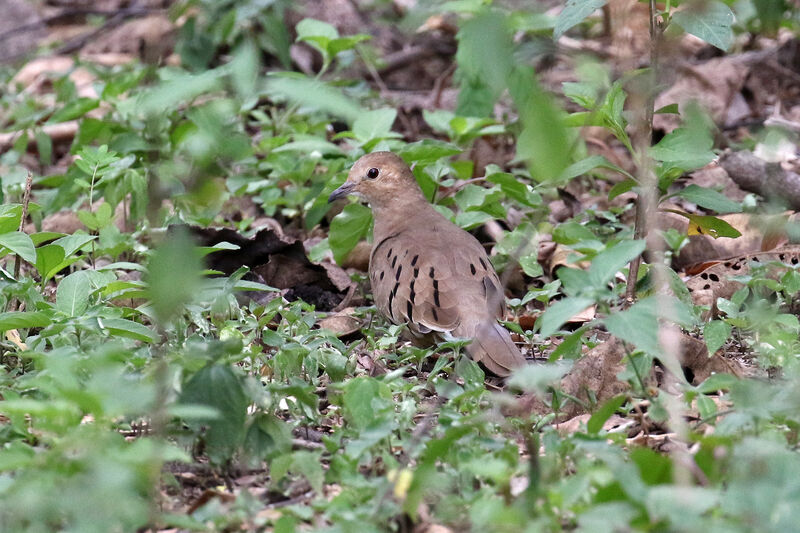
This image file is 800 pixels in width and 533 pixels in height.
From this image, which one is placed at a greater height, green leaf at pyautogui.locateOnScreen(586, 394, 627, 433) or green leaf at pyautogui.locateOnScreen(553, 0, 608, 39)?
green leaf at pyautogui.locateOnScreen(553, 0, 608, 39)

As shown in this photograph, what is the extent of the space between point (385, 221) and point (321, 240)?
0.47 meters

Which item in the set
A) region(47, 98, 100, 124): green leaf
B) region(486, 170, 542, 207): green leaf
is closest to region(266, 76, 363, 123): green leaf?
region(486, 170, 542, 207): green leaf

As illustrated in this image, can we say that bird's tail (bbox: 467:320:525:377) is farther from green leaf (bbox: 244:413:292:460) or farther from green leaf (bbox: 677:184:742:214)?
green leaf (bbox: 244:413:292:460)

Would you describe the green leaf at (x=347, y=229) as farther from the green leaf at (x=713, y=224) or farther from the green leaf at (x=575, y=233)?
the green leaf at (x=713, y=224)

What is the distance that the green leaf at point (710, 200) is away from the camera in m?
4.36

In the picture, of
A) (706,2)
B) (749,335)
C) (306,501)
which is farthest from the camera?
(749,335)

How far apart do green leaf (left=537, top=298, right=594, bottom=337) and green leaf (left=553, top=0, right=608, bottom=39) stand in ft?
4.67

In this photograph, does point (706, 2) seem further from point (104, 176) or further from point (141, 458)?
point (104, 176)

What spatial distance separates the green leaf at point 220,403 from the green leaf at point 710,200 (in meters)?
2.24

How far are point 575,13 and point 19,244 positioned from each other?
2.25 meters

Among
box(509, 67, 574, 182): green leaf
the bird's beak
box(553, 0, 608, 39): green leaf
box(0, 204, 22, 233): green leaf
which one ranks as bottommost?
the bird's beak

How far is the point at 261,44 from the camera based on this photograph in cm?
824

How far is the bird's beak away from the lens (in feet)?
19.0

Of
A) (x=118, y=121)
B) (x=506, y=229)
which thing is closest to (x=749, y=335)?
(x=506, y=229)
